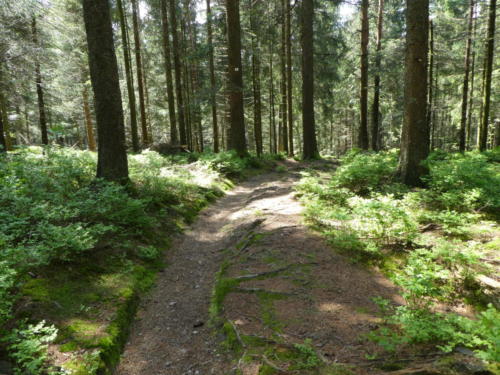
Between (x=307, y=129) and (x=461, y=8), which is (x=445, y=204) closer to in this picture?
(x=307, y=129)

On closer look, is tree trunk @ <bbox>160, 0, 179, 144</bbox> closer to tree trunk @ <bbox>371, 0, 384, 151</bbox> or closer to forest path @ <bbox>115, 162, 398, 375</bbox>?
tree trunk @ <bbox>371, 0, 384, 151</bbox>

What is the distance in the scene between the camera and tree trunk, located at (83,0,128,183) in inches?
270

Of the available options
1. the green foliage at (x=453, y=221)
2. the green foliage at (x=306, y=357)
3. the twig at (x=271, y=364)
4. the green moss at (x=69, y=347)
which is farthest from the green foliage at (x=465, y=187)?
the green moss at (x=69, y=347)

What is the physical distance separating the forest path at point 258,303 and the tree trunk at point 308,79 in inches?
456

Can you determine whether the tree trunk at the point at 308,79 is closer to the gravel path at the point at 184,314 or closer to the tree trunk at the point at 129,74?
the tree trunk at the point at 129,74

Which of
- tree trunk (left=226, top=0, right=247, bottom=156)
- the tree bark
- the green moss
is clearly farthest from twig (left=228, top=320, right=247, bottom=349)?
tree trunk (left=226, top=0, right=247, bottom=156)

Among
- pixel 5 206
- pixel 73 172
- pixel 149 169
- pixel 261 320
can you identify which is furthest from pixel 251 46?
pixel 261 320

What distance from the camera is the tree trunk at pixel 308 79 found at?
15.2 meters

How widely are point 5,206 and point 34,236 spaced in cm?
115

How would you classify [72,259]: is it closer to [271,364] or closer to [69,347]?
[69,347]

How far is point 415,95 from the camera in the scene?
7.72 m

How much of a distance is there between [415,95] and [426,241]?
4.77 metres

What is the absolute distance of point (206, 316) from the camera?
408 centimetres

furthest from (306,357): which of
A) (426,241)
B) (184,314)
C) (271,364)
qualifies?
(426,241)
